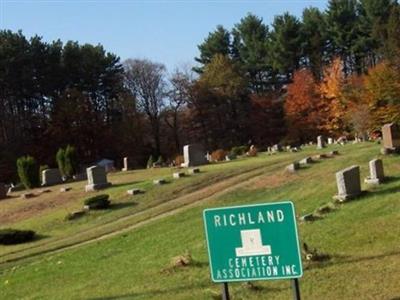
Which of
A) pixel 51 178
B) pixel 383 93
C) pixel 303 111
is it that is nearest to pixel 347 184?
pixel 51 178

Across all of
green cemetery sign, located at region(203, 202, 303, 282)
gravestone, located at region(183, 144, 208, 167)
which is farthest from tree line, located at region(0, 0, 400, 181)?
green cemetery sign, located at region(203, 202, 303, 282)

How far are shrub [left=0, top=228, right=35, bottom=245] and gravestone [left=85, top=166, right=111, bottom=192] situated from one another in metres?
7.93

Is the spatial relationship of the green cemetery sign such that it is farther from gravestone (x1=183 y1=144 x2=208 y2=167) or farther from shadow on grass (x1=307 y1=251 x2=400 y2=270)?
gravestone (x1=183 y1=144 x2=208 y2=167)

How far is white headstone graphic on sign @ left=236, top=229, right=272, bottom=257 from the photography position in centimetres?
558

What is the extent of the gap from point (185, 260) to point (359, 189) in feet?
22.5

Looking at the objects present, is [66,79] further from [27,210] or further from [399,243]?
[399,243]

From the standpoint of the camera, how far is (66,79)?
7525cm

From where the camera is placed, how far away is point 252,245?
18.5ft

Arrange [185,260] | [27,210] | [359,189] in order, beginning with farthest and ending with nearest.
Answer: [27,210] < [359,189] < [185,260]

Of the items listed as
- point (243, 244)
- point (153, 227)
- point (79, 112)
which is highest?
point (79, 112)

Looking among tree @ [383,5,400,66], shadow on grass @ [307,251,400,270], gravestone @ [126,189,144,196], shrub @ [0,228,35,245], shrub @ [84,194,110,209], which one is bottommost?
shrub @ [0,228,35,245]

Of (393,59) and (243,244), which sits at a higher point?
(393,59)

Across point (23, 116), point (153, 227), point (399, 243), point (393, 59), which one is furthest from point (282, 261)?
point (23, 116)

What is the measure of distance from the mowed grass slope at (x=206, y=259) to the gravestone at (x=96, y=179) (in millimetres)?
8303
